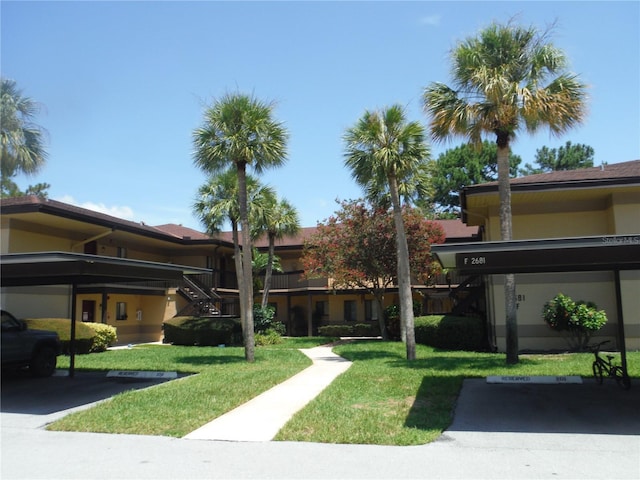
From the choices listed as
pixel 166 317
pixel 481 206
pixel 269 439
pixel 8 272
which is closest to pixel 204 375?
pixel 8 272

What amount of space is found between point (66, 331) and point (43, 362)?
6.69 m

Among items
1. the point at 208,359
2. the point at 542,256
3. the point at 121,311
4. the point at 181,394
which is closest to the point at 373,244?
the point at 208,359

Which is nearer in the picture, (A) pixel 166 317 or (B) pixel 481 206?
(B) pixel 481 206

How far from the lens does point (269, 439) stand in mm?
7859

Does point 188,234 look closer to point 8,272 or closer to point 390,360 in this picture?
point 390,360

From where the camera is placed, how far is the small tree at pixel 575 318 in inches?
722

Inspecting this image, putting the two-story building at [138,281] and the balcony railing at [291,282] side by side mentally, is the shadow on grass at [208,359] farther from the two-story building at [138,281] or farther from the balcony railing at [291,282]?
the balcony railing at [291,282]

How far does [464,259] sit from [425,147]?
8603 mm

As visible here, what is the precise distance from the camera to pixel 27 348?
13.4 meters

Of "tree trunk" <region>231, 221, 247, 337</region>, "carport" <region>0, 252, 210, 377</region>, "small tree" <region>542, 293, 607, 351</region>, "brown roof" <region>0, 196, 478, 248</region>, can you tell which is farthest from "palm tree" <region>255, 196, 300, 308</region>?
"carport" <region>0, 252, 210, 377</region>

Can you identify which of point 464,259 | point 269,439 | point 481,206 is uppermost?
point 481,206

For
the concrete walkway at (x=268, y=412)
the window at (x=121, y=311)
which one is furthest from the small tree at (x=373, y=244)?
the window at (x=121, y=311)

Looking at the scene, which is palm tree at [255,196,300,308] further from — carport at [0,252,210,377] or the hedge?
carport at [0,252,210,377]

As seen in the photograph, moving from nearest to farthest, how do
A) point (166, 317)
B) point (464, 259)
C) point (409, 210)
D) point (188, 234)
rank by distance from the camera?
point (464, 259) < point (409, 210) < point (166, 317) < point (188, 234)
